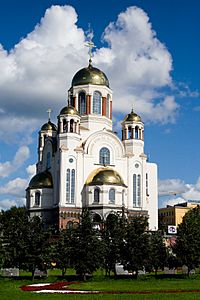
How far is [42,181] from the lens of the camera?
2817 inches

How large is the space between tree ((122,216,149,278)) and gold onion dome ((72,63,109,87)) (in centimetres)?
3895

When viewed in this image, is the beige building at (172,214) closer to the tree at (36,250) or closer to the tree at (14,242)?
the tree at (14,242)

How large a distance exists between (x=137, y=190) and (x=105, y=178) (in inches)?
280

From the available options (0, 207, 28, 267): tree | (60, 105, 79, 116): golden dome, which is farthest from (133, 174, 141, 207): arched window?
(0, 207, 28, 267): tree

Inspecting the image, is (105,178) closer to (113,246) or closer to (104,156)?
(104,156)

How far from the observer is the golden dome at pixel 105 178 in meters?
67.3

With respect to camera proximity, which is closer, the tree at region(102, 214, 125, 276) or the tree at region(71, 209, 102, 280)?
the tree at region(71, 209, 102, 280)

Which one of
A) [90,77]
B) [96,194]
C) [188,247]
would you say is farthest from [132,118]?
[188,247]

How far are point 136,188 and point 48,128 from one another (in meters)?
18.9

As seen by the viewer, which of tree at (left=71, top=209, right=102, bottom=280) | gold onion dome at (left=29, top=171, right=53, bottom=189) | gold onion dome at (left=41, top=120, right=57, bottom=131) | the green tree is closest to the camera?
tree at (left=71, top=209, right=102, bottom=280)

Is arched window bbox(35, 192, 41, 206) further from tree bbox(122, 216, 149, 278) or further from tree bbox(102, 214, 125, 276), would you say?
tree bbox(122, 216, 149, 278)

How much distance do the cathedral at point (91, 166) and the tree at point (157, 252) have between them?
20432 mm

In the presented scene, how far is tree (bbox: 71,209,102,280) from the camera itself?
39000mm

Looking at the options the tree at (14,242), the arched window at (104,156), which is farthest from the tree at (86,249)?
the arched window at (104,156)
